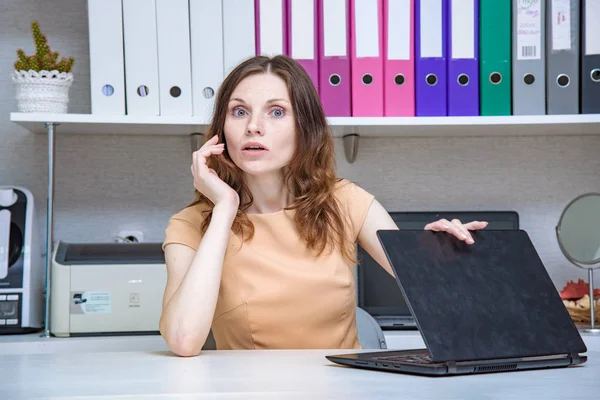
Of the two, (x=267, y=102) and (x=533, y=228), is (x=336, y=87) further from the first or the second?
(x=533, y=228)

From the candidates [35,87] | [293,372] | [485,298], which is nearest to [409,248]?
[485,298]

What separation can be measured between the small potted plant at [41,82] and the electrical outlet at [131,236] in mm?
373

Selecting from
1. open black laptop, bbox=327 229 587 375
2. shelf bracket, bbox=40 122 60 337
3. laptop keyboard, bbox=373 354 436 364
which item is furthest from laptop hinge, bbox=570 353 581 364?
shelf bracket, bbox=40 122 60 337

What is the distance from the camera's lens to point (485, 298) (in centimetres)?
96

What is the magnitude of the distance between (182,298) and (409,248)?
1.45 feet

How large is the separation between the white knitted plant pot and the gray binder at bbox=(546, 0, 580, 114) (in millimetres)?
1160

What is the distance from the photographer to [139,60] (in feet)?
6.16

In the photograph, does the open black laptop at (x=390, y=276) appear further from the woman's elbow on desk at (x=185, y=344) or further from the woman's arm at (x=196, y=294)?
the woman's elbow on desk at (x=185, y=344)

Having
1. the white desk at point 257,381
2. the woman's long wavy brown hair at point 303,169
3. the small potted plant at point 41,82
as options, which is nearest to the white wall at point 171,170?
the small potted plant at point 41,82

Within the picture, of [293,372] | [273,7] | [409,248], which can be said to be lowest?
[293,372]

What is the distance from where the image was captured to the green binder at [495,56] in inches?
75.5

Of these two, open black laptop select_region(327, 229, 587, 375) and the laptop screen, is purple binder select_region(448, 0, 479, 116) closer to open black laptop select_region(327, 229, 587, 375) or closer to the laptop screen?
the laptop screen

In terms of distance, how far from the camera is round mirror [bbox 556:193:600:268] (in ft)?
6.39

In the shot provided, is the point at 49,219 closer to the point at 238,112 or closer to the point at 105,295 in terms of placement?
the point at 105,295
